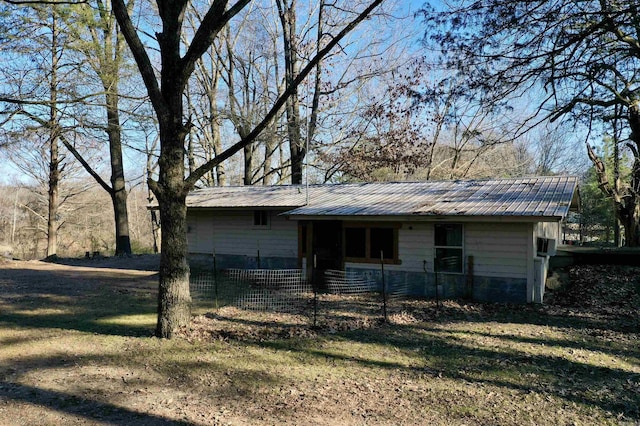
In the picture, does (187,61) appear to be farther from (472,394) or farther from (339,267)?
(339,267)

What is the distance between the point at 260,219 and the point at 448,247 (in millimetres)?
6611

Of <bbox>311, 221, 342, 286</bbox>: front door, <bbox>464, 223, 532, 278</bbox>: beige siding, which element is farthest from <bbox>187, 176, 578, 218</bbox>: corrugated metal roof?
<bbox>311, 221, 342, 286</bbox>: front door

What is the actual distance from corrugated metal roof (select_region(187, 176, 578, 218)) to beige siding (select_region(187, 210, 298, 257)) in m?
0.58

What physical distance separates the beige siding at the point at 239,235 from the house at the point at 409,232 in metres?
0.04

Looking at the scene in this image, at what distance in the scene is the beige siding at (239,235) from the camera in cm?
1446

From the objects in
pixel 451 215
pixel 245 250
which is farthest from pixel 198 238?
pixel 451 215

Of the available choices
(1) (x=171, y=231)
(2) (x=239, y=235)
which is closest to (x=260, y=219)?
(2) (x=239, y=235)

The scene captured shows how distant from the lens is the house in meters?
10.2

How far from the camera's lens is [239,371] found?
18.4 feet

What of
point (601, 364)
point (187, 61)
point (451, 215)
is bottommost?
point (601, 364)

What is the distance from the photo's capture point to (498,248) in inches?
408

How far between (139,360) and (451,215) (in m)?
7.23

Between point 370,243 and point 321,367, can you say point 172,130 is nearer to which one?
point 321,367

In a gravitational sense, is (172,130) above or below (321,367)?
above
